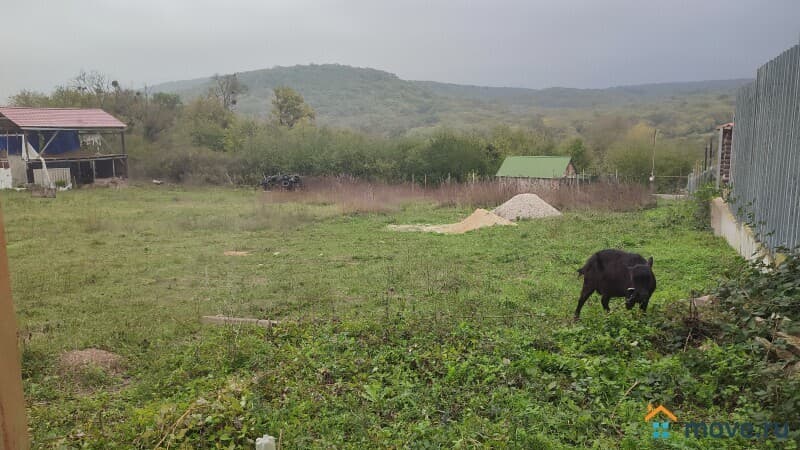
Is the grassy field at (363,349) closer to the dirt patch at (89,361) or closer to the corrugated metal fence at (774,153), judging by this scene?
the dirt patch at (89,361)

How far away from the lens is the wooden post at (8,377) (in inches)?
78.5

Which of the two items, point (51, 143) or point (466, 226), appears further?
point (51, 143)

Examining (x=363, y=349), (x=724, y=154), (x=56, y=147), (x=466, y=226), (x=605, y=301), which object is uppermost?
(x=56, y=147)

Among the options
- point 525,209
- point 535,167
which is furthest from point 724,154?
point 535,167

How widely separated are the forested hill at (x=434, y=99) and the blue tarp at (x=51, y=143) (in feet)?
153

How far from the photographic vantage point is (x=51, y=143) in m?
26.4

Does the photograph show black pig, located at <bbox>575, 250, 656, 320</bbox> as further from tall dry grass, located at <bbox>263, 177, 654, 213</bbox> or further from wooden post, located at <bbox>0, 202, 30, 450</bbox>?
tall dry grass, located at <bbox>263, 177, 654, 213</bbox>

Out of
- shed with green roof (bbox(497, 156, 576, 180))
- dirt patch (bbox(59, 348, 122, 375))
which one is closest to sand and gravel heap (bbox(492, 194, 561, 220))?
shed with green roof (bbox(497, 156, 576, 180))

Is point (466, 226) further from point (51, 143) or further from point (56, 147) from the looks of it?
point (56, 147)

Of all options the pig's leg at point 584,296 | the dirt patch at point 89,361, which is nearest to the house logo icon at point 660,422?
the pig's leg at point 584,296

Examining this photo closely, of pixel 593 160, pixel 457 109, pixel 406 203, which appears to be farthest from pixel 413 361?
pixel 457 109

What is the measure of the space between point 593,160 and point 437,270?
83.4 ft

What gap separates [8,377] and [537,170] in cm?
2276

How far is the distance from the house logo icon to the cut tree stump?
3611 millimetres
